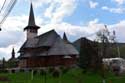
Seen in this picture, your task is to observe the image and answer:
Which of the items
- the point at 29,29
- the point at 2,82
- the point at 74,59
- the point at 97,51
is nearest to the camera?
the point at 2,82

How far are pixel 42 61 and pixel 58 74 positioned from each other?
64.3 feet

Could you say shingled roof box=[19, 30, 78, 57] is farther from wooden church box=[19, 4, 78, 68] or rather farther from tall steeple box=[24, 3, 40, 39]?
tall steeple box=[24, 3, 40, 39]

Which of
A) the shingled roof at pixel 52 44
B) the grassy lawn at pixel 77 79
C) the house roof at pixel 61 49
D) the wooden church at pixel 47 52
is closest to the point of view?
the grassy lawn at pixel 77 79

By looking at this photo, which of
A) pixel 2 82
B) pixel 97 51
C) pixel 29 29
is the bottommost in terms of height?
pixel 2 82

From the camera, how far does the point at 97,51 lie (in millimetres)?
50531

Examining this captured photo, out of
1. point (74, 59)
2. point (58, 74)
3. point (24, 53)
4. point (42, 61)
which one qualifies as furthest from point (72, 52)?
point (58, 74)

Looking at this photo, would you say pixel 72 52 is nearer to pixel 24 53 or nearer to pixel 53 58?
pixel 53 58

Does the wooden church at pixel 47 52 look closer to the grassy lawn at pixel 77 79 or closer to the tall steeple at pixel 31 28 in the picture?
the tall steeple at pixel 31 28

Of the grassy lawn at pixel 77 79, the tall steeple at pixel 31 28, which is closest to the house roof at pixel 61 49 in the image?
the grassy lawn at pixel 77 79

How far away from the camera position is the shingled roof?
70312mm

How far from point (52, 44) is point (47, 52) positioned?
91.5 inches

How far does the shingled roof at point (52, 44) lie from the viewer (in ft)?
231

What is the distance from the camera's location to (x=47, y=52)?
7106 cm

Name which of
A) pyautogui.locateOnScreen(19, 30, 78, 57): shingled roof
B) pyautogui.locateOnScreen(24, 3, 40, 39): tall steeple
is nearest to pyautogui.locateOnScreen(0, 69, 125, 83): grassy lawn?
pyautogui.locateOnScreen(19, 30, 78, 57): shingled roof
